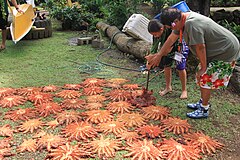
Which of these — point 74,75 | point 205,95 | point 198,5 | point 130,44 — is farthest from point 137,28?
point 205,95

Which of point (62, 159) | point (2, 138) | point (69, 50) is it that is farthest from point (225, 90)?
point (69, 50)

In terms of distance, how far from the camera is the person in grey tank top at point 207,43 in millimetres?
2500

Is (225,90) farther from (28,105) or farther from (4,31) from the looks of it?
(4,31)

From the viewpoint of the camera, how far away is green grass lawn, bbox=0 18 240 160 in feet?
9.34

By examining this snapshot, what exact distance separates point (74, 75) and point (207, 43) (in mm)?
2290

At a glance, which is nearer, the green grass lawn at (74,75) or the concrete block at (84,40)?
the green grass lawn at (74,75)

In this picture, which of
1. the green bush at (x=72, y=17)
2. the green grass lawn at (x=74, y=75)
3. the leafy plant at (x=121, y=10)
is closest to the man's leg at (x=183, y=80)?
the green grass lawn at (x=74, y=75)

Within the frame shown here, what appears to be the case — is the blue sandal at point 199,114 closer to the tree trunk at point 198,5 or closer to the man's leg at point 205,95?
the man's leg at point 205,95

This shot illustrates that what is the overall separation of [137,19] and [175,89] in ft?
6.37

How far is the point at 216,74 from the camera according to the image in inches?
106

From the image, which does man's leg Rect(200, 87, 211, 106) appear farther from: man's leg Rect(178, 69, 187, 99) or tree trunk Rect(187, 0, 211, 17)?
tree trunk Rect(187, 0, 211, 17)

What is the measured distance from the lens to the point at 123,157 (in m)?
2.32

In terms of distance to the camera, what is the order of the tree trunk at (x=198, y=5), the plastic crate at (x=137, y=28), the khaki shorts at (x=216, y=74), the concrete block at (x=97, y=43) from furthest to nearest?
1. the concrete block at (x=97, y=43)
2. the tree trunk at (x=198, y=5)
3. the plastic crate at (x=137, y=28)
4. the khaki shorts at (x=216, y=74)

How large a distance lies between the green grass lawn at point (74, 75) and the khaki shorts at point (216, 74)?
1.41ft
